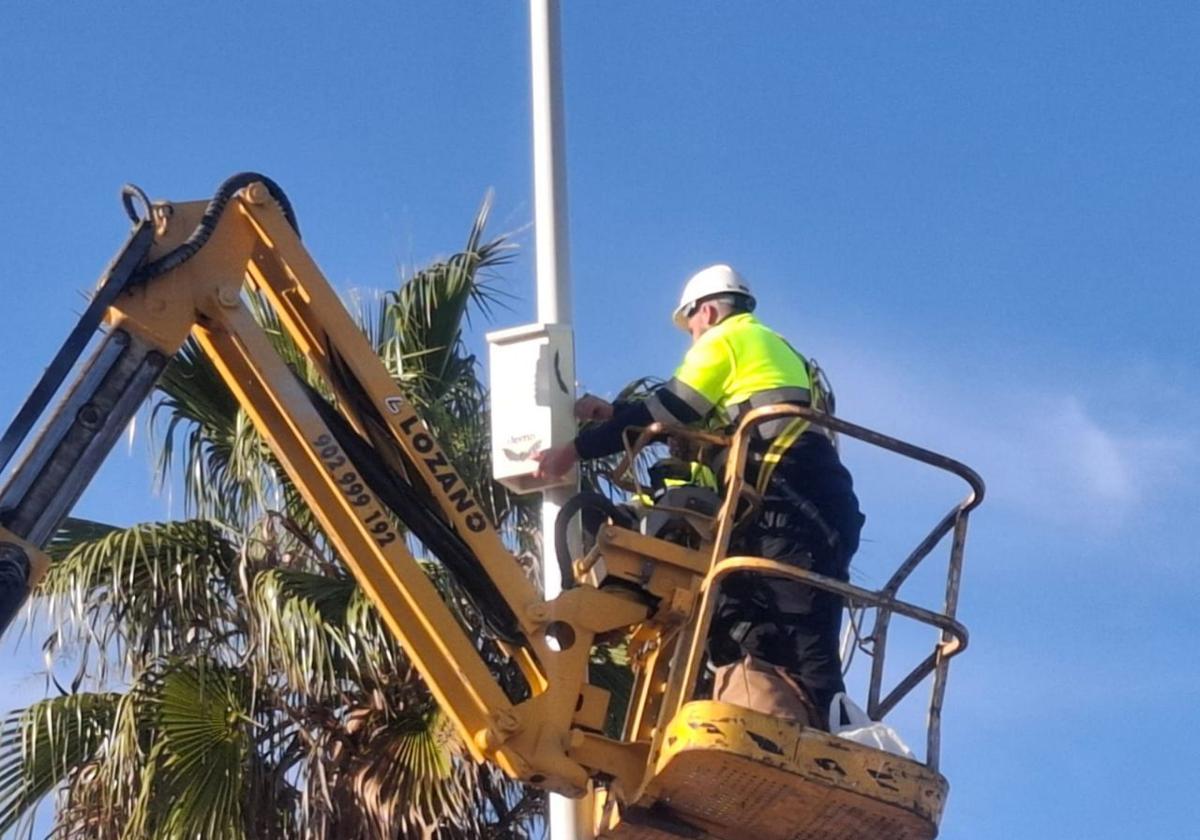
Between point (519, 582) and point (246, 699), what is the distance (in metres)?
3.02

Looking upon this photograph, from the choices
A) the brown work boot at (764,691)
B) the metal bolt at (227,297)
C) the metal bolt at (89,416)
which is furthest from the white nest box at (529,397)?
the metal bolt at (89,416)

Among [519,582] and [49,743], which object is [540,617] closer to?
[519,582]

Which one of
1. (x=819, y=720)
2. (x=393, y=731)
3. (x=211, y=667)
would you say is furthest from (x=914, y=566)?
(x=211, y=667)

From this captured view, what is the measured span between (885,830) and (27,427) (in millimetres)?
3324

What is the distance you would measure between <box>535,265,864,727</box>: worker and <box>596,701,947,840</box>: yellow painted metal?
59 cm

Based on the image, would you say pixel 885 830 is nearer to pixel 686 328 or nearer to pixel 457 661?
pixel 457 661

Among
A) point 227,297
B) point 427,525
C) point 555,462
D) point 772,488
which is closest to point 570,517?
point 555,462

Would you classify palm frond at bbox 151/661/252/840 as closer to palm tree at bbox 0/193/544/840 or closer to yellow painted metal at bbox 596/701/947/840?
palm tree at bbox 0/193/544/840

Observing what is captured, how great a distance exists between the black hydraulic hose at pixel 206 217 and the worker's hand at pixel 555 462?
4.30 ft

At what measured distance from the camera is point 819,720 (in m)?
8.76

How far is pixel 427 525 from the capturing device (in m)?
8.78

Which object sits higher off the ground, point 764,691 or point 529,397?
point 529,397

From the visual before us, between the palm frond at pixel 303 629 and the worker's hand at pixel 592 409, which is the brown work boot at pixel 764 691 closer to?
the worker's hand at pixel 592 409

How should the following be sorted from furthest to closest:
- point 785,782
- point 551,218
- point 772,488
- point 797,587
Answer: point 551,218 → point 772,488 → point 797,587 → point 785,782
